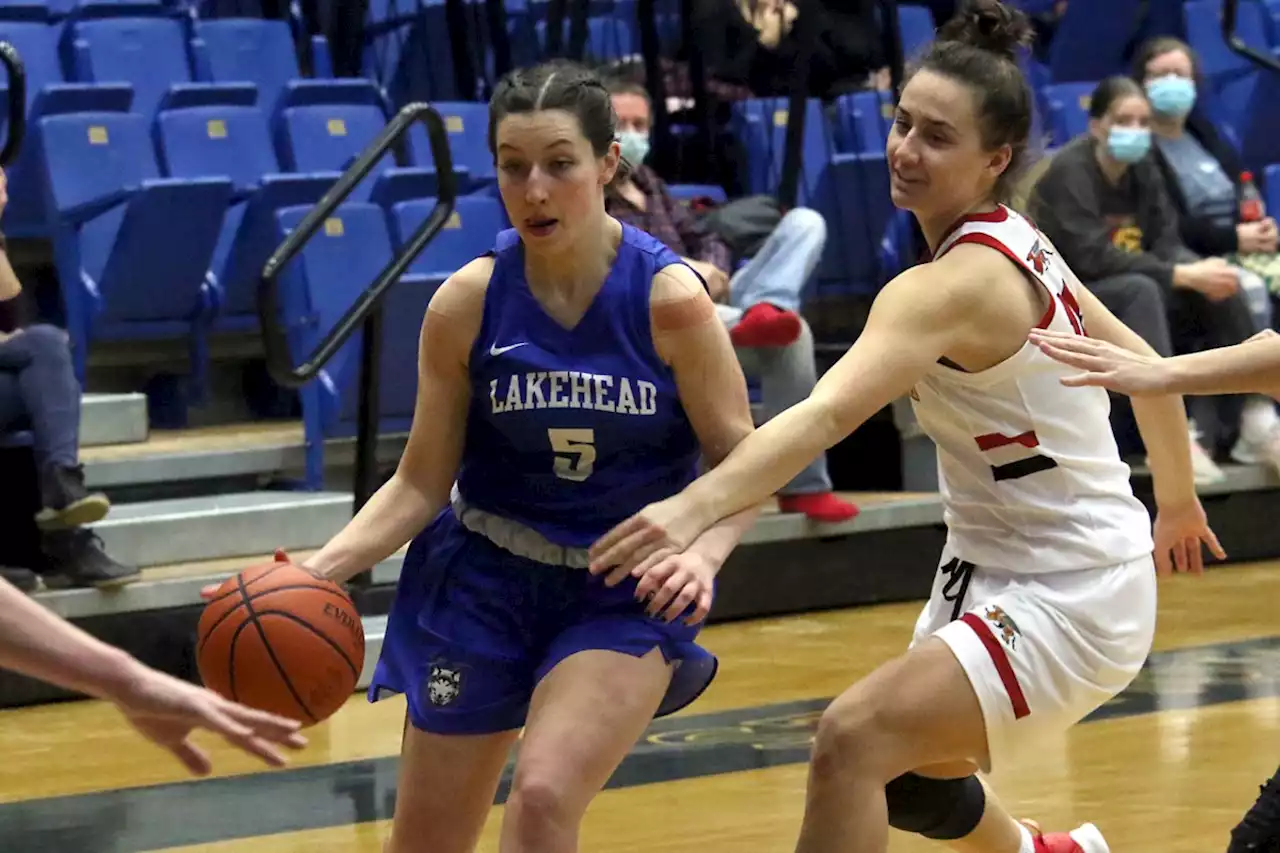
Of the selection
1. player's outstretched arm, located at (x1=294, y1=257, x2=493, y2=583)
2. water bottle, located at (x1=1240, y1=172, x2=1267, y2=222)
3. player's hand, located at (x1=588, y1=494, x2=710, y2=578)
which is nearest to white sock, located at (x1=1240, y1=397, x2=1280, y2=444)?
water bottle, located at (x1=1240, y1=172, x2=1267, y2=222)

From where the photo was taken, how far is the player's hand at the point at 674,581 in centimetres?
307

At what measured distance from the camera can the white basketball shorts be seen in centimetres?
324

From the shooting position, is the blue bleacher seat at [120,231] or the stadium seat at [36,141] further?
the stadium seat at [36,141]

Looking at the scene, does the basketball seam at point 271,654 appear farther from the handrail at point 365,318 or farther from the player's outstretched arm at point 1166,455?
the handrail at point 365,318

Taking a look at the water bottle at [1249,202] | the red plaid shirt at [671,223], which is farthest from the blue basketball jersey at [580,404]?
the water bottle at [1249,202]

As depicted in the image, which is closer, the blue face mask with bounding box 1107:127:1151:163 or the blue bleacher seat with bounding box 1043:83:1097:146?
the blue face mask with bounding box 1107:127:1151:163

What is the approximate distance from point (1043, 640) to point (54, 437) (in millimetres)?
3540

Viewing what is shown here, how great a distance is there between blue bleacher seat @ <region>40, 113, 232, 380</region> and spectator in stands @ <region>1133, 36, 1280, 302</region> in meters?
3.64

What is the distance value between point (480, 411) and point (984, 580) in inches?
33.4

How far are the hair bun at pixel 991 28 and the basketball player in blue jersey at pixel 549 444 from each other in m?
0.60

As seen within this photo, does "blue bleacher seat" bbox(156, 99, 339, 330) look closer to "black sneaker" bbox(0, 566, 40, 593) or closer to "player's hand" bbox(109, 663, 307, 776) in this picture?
"black sneaker" bbox(0, 566, 40, 593)

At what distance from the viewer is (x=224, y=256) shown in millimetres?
7535

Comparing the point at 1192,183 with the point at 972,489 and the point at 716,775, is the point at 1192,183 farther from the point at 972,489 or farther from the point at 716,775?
the point at 972,489

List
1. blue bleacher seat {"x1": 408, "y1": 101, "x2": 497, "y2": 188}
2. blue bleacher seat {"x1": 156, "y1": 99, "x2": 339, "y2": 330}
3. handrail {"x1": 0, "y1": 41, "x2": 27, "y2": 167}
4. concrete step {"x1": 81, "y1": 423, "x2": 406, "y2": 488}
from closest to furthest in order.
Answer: handrail {"x1": 0, "y1": 41, "x2": 27, "y2": 167} < concrete step {"x1": 81, "y1": 423, "x2": 406, "y2": 488} < blue bleacher seat {"x1": 156, "y1": 99, "x2": 339, "y2": 330} < blue bleacher seat {"x1": 408, "y1": 101, "x2": 497, "y2": 188}
